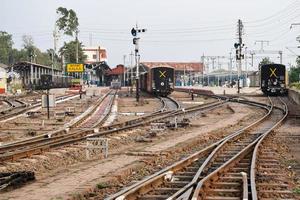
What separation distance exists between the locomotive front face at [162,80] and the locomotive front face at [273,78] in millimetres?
9310

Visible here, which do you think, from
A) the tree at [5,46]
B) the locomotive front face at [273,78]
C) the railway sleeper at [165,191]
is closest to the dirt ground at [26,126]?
the railway sleeper at [165,191]

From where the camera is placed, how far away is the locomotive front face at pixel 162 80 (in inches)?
2069

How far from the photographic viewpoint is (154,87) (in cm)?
5306

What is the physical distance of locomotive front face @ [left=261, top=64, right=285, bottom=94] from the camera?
171ft

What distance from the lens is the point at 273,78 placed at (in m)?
52.0

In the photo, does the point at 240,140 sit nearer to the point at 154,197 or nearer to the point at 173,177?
the point at 173,177

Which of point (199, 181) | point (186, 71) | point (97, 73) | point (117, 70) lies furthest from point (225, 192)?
point (186, 71)

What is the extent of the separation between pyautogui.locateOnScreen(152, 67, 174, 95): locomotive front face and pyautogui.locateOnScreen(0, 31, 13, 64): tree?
5037 inches

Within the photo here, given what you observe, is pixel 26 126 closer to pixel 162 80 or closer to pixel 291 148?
pixel 291 148

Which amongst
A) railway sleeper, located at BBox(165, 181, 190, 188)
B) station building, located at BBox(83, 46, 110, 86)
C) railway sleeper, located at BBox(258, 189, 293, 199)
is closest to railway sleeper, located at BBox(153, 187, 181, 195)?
railway sleeper, located at BBox(165, 181, 190, 188)

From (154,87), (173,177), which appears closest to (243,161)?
(173,177)

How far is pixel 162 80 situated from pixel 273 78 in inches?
434

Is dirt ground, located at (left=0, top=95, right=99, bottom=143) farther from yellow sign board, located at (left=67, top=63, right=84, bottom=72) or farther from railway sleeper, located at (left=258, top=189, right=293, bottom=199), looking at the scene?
yellow sign board, located at (left=67, top=63, right=84, bottom=72)

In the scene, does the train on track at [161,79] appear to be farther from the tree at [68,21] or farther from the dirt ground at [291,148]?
the tree at [68,21]
